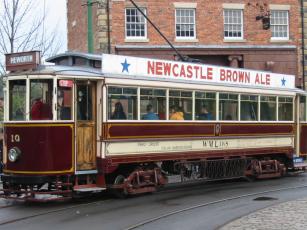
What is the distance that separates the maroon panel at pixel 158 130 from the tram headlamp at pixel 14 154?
2.08 m

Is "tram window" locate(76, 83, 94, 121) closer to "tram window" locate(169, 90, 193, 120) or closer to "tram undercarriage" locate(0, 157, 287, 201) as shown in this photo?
"tram undercarriage" locate(0, 157, 287, 201)

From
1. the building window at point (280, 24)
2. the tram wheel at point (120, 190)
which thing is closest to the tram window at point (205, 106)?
the tram wheel at point (120, 190)

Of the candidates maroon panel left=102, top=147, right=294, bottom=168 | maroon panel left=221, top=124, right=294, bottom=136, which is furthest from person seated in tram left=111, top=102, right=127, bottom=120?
maroon panel left=221, top=124, right=294, bottom=136

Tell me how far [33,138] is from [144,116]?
2.98 meters

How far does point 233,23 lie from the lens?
2969 cm

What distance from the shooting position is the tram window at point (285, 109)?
19078mm

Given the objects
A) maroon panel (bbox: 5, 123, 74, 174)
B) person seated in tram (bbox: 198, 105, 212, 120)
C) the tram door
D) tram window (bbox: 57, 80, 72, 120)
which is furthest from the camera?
person seated in tram (bbox: 198, 105, 212, 120)

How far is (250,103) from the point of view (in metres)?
17.8

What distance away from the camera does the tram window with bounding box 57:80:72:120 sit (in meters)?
12.9

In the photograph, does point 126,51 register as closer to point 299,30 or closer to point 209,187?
point 299,30

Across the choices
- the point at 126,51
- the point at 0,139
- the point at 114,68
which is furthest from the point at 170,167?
the point at 126,51

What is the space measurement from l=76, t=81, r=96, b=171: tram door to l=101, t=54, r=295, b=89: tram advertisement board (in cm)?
63

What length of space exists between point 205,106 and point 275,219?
624cm

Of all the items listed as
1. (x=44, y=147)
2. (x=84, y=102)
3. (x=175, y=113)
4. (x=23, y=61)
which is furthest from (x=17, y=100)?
(x=175, y=113)
